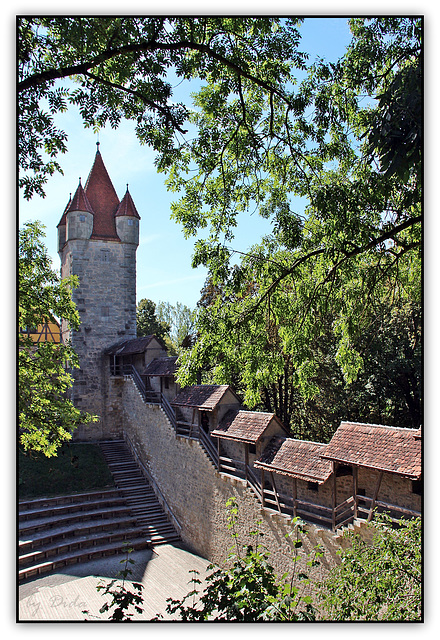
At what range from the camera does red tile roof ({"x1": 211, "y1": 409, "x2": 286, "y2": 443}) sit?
28.3 ft

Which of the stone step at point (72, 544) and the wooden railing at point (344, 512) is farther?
the stone step at point (72, 544)

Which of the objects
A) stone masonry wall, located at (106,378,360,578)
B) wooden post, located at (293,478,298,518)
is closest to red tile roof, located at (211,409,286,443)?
stone masonry wall, located at (106,378,360,578)

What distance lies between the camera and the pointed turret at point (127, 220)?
16.9 metres

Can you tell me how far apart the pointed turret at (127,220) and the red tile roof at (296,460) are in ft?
35.5

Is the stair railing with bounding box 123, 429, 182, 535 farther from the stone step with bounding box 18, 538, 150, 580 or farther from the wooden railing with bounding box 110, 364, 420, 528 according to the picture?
the wooden railing with bounding box 110, 364, 420, 528

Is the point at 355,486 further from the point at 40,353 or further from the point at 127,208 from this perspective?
the point at 127,208

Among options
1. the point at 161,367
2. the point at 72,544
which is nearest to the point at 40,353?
the point at 72,544

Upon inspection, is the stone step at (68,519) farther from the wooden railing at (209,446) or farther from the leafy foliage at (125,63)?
the leafy foliage at (125,63)

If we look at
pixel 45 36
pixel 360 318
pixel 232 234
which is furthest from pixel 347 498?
pixel 45 36

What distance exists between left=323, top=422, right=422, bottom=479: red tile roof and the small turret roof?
1263 cm

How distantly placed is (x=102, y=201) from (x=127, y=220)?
1.22m

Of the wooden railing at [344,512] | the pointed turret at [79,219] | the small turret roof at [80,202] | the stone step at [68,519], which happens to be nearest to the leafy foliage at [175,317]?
the pointed turret at [79,219]

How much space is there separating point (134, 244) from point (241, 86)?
42.8ft
